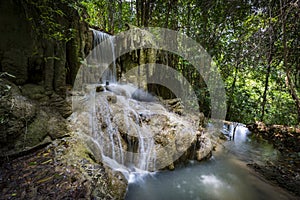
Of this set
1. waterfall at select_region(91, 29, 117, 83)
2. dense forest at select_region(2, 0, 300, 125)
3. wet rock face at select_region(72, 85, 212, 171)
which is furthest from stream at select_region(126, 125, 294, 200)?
waterfall at select_region(91, 29, 117, 83)

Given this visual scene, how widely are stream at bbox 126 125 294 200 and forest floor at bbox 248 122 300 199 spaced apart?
0.89 ft

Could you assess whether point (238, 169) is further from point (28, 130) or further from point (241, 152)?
point (28, 130)

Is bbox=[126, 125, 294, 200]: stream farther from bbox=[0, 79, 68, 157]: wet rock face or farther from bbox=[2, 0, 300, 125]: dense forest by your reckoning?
bbox=[2, 0, 300, 125]: dense forest

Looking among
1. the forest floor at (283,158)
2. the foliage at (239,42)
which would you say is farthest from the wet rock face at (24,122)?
the forest floor at (283,158)

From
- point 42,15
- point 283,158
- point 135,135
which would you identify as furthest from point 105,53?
point 283,158

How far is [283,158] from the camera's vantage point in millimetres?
4621

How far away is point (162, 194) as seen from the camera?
2.92 meters

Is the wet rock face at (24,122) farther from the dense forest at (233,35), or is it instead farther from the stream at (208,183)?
the stream at (208,183)

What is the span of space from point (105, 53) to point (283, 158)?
6.75 meters

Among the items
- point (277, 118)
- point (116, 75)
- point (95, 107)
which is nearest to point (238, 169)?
point (95, 107)

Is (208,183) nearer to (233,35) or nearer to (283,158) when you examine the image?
(283,158)

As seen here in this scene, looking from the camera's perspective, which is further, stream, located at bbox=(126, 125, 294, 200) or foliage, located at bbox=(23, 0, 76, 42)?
stream, located at bbox=(126, 125, 294, 200)

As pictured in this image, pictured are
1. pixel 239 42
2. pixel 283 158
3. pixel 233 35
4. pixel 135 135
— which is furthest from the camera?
pixel 233 35

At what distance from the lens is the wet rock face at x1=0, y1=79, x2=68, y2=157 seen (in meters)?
2.12
